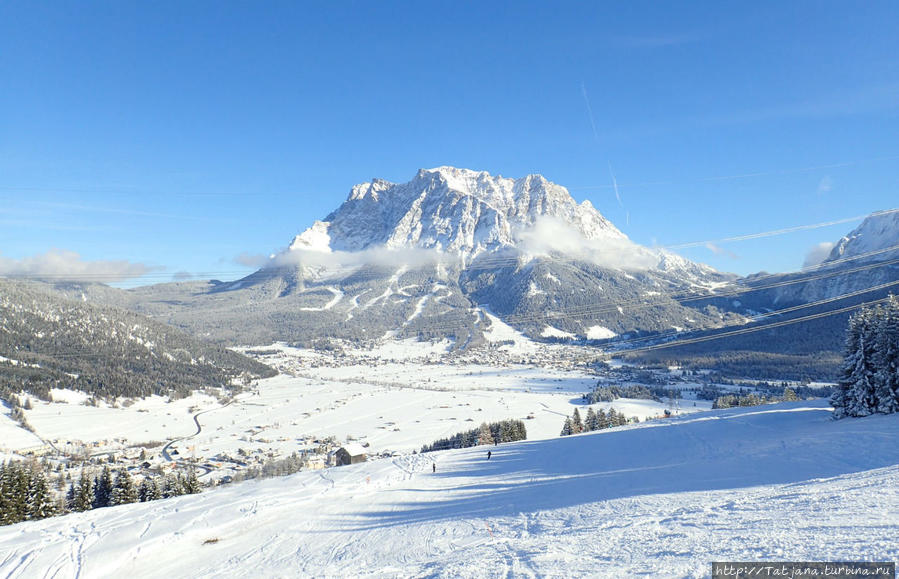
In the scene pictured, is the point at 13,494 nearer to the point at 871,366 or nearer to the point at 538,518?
the point at 538,518

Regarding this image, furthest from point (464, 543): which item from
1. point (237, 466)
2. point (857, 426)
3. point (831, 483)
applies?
point (237, 466)

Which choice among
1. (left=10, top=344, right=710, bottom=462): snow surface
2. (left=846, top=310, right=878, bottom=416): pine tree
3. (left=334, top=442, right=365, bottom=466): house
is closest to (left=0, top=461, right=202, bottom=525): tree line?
(left=334, top=442, right=365, bottom=466): house

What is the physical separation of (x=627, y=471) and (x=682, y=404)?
98357 millimetres

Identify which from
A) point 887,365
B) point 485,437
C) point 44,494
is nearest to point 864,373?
point 887,365

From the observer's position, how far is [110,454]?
7206 centimetres

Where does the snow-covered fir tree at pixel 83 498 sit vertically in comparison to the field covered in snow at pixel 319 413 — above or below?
above

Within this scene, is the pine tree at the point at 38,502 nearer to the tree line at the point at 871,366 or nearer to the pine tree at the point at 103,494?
the pine tree at the point at 103,494

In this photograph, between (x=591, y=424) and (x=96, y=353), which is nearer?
(x=591, y=424)

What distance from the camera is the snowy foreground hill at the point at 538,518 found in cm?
1023

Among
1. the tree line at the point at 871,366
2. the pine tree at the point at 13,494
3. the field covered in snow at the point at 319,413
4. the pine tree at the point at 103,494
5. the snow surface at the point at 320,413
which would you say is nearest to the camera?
the tree line at the point at 871,366

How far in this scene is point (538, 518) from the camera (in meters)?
16.4

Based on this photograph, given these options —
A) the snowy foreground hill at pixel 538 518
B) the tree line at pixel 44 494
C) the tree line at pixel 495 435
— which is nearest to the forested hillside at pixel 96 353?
the tree line at pixel 44 494

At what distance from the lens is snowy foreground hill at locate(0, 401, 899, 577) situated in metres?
10.2

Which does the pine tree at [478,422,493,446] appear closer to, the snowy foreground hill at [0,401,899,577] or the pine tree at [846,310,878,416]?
the snowy foreground hill at [0,401,899,577]
